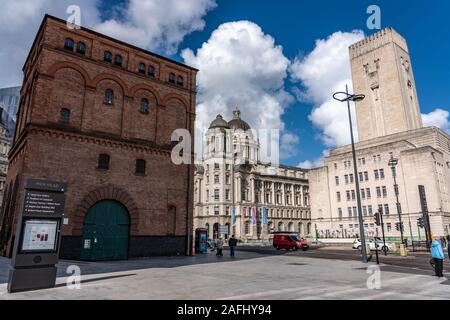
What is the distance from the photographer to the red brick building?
70.0ft

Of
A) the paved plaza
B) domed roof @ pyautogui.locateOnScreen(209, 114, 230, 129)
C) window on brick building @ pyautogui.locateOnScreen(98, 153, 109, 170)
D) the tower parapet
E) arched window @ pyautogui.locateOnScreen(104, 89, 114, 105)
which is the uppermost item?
the tower parapet

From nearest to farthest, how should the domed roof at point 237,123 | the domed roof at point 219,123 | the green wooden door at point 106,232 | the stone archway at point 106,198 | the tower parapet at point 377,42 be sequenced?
the stone archway at point 106,198
the green wooden door at point 106,232
the tower parapet at point 377,42
the domed roof at point 219,123
the domed roof at point 237,123

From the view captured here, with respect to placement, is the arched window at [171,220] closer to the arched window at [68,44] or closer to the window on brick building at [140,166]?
the window on brick building at [140,166]

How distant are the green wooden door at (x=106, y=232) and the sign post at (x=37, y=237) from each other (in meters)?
11.3

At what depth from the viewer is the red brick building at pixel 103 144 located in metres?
21.3

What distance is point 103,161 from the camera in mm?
23484

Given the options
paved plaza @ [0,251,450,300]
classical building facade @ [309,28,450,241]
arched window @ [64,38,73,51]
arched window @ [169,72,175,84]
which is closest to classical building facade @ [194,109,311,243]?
classical building facade @ [309,28,450,241]

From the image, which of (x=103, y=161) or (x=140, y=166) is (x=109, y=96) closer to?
(x=103, y=161)

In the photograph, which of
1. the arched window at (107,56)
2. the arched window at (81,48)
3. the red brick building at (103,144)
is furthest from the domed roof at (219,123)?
the arched window at (81,48)

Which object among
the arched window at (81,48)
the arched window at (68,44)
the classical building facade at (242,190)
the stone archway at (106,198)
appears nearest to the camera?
the stone archway at (106,198)

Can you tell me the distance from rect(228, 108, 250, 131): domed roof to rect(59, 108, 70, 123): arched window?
75256 millimetres

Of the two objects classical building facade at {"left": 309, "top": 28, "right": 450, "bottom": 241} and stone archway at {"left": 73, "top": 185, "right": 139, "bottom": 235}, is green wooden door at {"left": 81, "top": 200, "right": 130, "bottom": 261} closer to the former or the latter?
stone archway at {"left": 73, "top": 185, "right": 139, "bottom": 235}

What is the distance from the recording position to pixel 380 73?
246 feet

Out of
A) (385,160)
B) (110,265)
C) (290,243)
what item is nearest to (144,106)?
(110,265)
